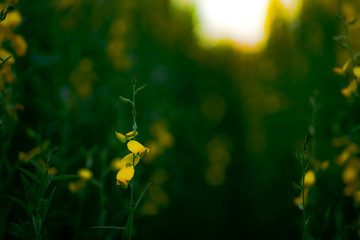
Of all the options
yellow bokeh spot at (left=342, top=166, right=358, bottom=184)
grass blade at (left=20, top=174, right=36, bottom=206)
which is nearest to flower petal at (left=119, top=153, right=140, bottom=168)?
grass blade at (left=20, top=174, right=36, bottom=206)

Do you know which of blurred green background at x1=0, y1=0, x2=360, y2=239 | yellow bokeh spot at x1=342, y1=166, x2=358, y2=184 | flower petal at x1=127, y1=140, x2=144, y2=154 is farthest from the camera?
blurred green background at x1=0, y1=0, x2=360, y2=239

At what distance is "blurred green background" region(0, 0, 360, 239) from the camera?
6.84 feet

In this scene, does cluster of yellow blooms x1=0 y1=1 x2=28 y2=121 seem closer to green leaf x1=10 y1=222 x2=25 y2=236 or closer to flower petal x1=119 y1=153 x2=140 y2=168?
green leaf x1=10 y1=222 x2=25 y2=236

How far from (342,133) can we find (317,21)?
3182 millimetres

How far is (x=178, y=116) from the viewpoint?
12.2 feet

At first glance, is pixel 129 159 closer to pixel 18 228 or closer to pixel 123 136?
pixel 123 136

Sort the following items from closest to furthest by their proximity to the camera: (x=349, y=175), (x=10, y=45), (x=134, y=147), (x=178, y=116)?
(x=134, y=147)
(x=10, y=45)
(x=349, y=175)
(x=178, y=116)

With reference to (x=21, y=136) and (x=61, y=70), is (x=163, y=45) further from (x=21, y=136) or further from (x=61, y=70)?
(x=21, y=136)

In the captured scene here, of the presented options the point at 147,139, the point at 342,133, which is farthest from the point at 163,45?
the point at 342,133

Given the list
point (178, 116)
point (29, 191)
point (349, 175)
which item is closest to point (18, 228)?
point (29, 191)

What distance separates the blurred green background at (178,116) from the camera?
6.84ft

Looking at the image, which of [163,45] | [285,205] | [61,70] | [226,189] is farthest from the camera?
[163,45]

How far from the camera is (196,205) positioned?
3.45 m

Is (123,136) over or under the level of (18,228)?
over
